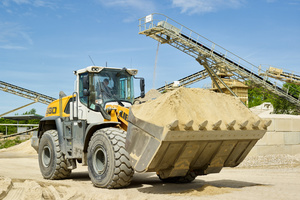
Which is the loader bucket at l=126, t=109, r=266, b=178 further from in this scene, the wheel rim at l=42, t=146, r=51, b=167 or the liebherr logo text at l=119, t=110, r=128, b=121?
the wheel rim at l=42, t=146, r=51, b=167

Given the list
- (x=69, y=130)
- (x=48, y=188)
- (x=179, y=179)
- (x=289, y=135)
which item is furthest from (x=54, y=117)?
(x=289, y=135)

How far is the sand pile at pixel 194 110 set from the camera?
7.64 m

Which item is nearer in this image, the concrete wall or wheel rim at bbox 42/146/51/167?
wheel rim at bbox 42/146/51/167

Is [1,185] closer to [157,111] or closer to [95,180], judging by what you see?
[95,180]

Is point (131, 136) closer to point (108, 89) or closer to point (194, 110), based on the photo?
point (194, 110)

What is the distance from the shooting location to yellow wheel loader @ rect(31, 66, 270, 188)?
24.9 ft

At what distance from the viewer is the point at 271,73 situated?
3181cm

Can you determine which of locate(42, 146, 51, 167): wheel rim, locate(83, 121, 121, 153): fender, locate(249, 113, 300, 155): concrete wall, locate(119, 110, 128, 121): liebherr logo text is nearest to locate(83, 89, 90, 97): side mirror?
locate(83, 121, 121, 153): fender

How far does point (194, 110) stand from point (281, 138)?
38.2 feet

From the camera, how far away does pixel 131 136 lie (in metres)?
8.02

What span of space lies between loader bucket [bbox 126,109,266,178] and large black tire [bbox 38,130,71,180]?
149 inches

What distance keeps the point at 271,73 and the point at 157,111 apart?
2606cm

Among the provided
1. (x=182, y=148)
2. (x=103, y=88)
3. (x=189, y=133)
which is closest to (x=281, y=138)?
(x=103, y=88)

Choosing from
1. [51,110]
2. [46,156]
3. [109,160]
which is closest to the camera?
[109,160]
